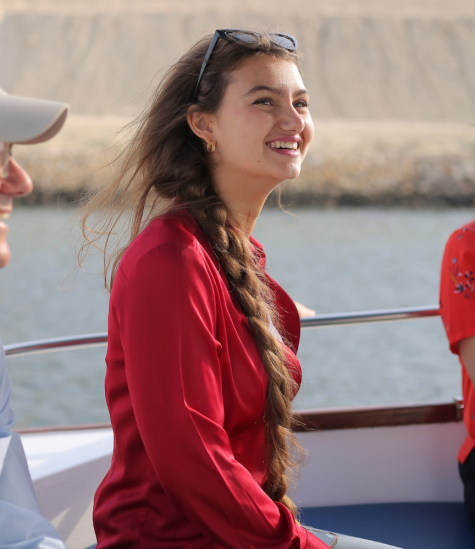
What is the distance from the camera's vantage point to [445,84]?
4906 cm

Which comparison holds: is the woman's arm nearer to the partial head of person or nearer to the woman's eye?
the woman's eye

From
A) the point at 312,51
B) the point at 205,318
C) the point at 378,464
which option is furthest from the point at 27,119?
the point at 312,51

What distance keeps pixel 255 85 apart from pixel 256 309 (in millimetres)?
371

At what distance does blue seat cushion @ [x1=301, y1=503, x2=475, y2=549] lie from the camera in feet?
5.51

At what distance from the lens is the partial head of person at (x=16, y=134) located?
0.95 m

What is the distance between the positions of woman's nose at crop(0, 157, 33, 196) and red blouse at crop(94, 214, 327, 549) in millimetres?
173

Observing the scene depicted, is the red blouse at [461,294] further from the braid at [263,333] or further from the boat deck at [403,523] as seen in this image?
the braid at [263,333]

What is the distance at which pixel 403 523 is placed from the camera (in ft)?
5.77

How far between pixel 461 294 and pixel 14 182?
0.97m

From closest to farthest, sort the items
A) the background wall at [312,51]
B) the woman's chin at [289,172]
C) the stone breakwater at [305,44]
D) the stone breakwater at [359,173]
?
the woman's chin at [289,172], the stone breakwater at [359,173], the background wall at [312,51], the stone breakwater at [305,44]

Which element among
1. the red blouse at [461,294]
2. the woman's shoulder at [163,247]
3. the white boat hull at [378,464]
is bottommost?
the white boat hull at [378,464]

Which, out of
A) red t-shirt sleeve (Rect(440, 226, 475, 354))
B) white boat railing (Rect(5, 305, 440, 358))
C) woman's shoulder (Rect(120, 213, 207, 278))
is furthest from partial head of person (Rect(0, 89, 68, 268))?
red t-shirt sleeve (Rect(440, 226, 475, 354))

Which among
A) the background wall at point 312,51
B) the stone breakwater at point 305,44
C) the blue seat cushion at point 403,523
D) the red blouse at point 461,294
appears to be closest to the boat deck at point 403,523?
the blue seat cushion at point 403,523

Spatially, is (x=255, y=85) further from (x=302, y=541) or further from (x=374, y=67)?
(x=374, y=67)
